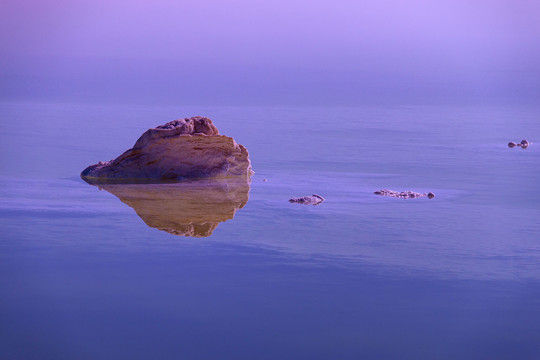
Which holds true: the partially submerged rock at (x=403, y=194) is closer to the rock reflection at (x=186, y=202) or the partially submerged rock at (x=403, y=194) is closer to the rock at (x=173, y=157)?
the rock reflection at (x=186, y=202)

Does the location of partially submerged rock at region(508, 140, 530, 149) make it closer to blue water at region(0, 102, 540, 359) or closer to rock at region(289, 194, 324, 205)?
blue water at region(0, 102, 540, 359)

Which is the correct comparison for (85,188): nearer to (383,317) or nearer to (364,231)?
(364,231)

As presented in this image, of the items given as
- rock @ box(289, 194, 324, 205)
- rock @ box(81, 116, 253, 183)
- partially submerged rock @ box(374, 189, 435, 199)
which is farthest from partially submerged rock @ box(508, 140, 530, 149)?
rock @ box(289, 194, 324, 205)

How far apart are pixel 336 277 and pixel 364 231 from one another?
6.79ft

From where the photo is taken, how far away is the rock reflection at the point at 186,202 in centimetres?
920

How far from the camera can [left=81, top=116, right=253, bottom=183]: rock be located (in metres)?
13.0

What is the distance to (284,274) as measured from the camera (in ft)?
23.1

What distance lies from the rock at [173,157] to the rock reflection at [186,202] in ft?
1.55

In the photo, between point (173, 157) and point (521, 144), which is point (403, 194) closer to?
point (173, 157)

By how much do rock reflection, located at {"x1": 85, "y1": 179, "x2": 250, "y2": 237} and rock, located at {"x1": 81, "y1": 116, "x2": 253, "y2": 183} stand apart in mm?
473

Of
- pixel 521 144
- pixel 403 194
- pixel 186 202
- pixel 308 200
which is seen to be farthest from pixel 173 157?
pixel 521 144

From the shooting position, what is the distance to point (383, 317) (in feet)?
19.5

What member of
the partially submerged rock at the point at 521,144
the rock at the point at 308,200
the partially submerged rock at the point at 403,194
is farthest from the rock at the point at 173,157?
the partially submerged rock at the point at 521,144

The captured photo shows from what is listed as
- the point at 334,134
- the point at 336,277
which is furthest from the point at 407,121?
the point at 336,277
